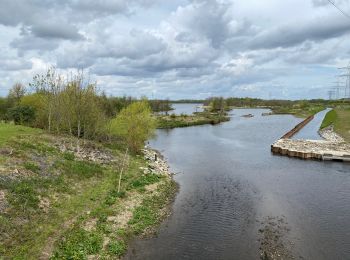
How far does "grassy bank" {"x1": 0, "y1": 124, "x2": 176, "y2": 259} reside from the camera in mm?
22047

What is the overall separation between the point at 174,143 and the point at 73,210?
167 feet

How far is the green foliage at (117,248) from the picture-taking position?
889 inches

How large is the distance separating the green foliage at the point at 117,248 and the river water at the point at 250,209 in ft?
1.86

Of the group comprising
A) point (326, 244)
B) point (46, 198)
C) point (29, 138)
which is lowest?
point (326, 244)

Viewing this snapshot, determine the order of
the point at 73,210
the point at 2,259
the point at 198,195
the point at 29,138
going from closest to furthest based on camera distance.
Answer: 1. the point at 2,259
2. the point at 73,210
3. the point at 198,195
4. the point at 29,138

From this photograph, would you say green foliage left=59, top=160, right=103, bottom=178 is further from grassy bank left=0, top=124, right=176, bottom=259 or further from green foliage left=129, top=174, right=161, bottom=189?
green foliage left=129, top=174, right=161, bottom=189

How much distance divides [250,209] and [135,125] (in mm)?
27333

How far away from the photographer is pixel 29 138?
4438 centimetres

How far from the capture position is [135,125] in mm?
54656

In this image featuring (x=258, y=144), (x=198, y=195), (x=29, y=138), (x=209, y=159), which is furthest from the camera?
(x=258, y=144)

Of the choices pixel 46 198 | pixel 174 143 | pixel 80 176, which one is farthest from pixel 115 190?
pixel 174 143

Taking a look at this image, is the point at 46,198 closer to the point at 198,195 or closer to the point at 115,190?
the point at 115,190

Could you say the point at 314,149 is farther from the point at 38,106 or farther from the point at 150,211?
the point at 38,106

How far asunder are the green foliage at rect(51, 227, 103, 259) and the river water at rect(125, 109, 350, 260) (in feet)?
7.81
